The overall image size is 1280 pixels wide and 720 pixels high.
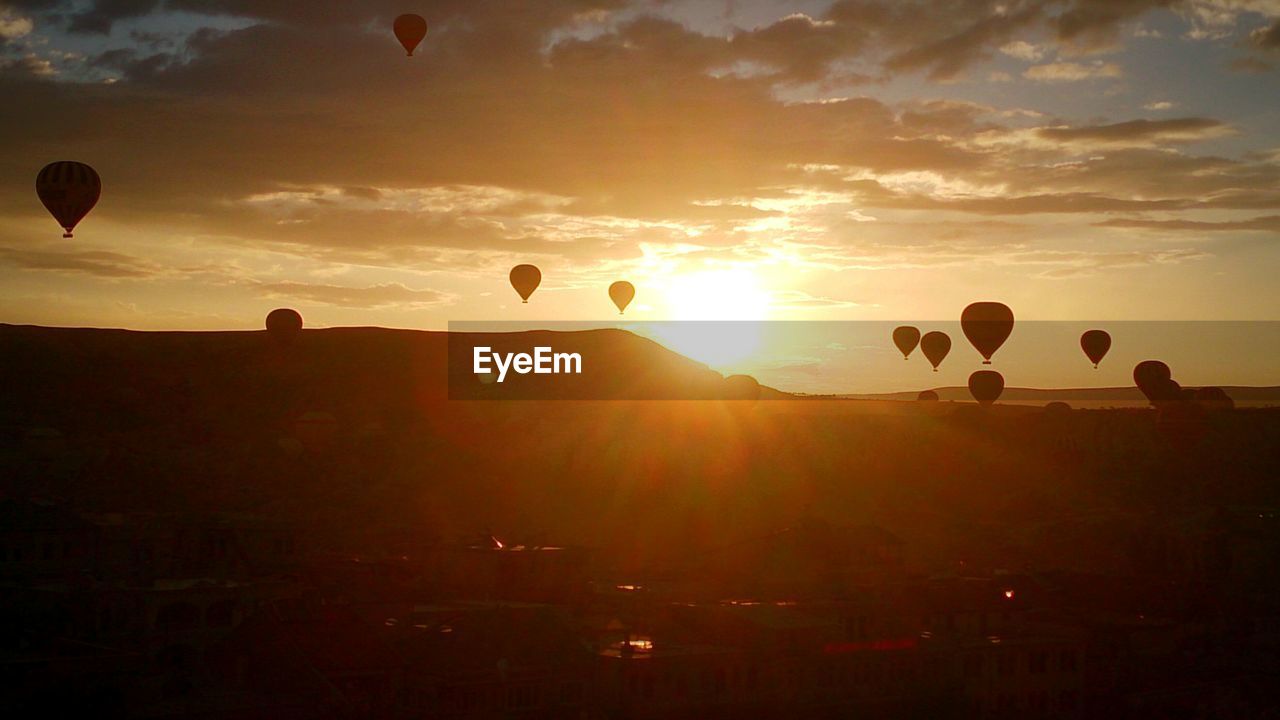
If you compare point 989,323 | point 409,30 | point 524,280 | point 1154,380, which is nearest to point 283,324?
point 524,280

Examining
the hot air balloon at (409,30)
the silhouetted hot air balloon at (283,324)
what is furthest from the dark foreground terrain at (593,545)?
the hot air balloon at (409,30)

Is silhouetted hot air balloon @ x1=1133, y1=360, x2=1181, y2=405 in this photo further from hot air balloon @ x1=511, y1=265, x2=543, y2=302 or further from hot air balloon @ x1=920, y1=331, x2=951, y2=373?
hot air balloon @ x1=511, y1=265, x2=543, y2=302

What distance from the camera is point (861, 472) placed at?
86.9 meters

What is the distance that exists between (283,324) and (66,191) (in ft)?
122

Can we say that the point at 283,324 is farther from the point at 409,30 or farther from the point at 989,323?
the point at 989,323

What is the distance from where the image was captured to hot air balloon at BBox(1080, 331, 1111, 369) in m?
111

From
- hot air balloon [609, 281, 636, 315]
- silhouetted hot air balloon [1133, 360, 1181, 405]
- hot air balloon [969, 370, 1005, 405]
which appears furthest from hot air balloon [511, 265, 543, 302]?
silhouetted hot air balloon [1133, 360, 1181, 405]

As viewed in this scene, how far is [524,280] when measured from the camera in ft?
317

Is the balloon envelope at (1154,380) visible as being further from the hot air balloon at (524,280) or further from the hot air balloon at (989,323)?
the hot air balloon at (524,280)

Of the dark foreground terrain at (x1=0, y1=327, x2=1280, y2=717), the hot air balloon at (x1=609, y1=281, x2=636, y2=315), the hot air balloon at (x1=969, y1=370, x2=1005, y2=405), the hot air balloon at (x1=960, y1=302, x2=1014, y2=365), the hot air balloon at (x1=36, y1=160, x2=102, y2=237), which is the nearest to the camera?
the dark foreground terrain at (x1=0, y1=327, x2=1280, y2=717)

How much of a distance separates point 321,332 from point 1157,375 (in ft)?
265

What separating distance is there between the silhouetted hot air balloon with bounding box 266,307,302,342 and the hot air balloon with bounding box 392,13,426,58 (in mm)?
42525

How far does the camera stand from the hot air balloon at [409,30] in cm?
7338

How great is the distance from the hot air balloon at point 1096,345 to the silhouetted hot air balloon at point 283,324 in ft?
234
